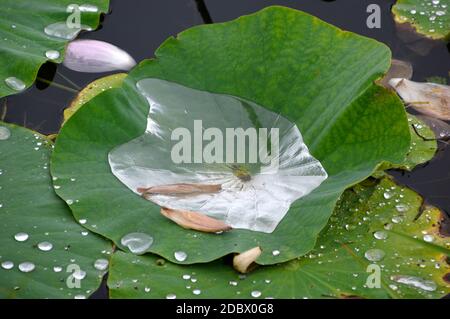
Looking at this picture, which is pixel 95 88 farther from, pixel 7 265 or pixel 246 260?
pixel 246 260

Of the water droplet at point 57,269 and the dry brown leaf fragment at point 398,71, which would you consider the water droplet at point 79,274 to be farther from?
the dry brown leaf fragment at point 398,71

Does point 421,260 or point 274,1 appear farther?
point 274,1

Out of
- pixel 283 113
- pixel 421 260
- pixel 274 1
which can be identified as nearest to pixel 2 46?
pixel 283 113

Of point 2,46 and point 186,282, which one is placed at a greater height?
point 2,46

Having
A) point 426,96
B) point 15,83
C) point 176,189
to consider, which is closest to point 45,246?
point 176,189

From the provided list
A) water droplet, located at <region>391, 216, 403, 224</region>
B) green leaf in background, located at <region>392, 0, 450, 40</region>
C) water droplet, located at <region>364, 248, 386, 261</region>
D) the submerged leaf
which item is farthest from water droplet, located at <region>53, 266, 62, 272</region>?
green leaf in background, located at <region>392, 0, 450, 40</region>

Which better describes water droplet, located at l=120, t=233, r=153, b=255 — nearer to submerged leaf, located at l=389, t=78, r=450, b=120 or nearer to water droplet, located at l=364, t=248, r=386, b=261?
water droplet, located at l=364, t=248, r=386, b=261

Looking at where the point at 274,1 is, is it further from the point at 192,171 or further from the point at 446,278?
the point at 446,278

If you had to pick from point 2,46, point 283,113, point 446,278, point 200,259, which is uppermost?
point 2,46
